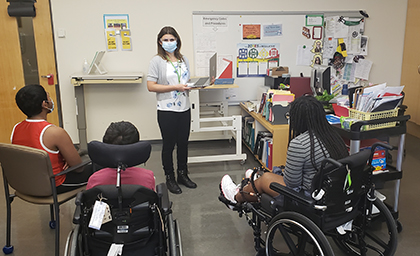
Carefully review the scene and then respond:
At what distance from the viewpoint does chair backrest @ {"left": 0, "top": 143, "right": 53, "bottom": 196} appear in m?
2.01

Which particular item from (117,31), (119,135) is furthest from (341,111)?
(117,31)

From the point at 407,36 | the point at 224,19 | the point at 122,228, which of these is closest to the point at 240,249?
the point at 122,228

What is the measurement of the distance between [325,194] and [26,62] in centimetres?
396

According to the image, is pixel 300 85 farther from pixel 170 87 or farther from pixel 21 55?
pixel 21 55

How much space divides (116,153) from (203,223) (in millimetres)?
1344

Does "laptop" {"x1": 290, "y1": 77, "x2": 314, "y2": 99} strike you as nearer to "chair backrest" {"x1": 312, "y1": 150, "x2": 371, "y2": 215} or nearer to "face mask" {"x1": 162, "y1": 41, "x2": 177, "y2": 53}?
"face mask" {"x1": 162, "y1": 41, "x2": 177, "y2": 53}

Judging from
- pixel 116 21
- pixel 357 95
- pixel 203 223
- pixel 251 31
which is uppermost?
pixel 116 21

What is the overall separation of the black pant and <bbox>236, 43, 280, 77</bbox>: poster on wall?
69.0 inches

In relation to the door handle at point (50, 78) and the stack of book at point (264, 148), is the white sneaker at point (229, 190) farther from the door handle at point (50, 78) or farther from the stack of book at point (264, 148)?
the door handle at point (50, 78)

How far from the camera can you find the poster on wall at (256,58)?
4664 millimetres

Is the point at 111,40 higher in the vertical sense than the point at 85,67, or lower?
higher

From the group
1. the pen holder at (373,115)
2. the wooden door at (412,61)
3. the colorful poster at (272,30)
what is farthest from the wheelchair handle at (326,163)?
the wooden door at (412,61)

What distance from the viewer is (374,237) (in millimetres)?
2162

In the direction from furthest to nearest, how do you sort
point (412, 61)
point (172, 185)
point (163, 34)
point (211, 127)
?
point (412, 61), point (211, 127), point (172, 185), point (163, 34)
